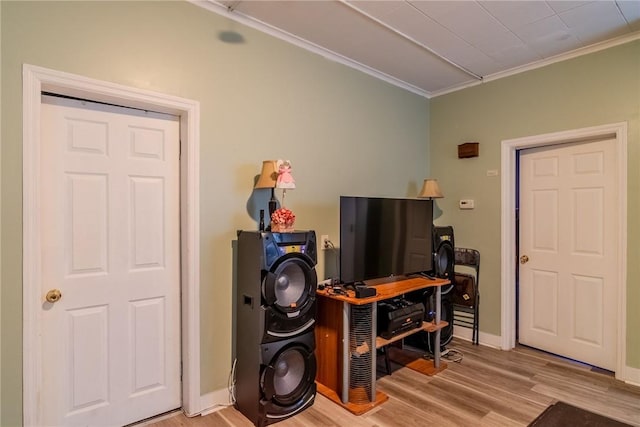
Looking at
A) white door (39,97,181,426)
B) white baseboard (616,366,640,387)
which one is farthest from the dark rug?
white door (39,97,181,426)

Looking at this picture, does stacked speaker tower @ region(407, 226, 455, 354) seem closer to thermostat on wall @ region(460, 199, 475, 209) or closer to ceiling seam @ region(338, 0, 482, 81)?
thermostat on wall @ region(460, 199, 475, 209)

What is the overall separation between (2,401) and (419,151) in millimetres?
3953

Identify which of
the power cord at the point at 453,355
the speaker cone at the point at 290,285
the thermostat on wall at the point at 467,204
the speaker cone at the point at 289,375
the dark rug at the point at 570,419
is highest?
the thermostat on wall at the point at 467,204

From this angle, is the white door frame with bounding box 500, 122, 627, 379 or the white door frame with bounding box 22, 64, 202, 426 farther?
the white door frame with bounding box 500, 122, 627, 379

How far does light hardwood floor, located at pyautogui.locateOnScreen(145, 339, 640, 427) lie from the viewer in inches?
89.0

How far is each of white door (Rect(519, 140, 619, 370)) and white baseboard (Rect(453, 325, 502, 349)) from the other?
0.90 feet

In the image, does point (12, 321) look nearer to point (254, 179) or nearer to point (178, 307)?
point (178, 307)

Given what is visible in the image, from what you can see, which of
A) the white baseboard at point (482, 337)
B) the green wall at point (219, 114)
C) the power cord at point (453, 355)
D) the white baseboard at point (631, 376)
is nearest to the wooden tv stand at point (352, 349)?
the green wall at point (219, 114)

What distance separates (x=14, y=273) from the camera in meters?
1.73

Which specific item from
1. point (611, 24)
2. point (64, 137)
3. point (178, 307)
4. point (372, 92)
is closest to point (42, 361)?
point (178, 307)

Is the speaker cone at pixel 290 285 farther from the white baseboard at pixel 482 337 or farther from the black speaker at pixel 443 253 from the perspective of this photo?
the white baseboard at pixel 482 337

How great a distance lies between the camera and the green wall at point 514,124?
277 cm

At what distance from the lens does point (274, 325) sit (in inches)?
87.2

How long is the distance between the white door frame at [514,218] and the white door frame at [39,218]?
2933mm
